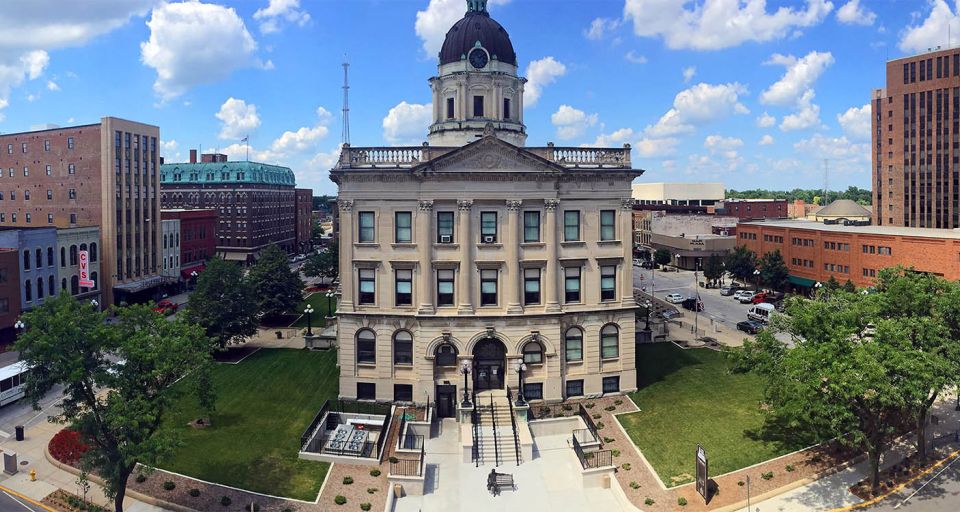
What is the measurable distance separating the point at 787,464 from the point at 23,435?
133 ft

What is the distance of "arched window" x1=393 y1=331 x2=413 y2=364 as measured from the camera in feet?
133

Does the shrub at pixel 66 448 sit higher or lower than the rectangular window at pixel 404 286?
lower

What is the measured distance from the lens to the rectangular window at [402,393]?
133 feet

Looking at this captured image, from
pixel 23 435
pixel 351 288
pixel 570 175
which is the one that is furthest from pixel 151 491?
pixel 570 175

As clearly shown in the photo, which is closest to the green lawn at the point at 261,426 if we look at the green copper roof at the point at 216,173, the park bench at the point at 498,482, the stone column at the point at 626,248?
the park bench at the point at 498,482

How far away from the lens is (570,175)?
40500 millimetres

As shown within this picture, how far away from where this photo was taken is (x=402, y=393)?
40750mm

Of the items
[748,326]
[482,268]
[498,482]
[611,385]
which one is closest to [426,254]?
[482,268]

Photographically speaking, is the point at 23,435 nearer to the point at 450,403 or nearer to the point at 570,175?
the point at 450,403

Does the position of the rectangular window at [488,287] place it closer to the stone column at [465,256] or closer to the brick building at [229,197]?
the stone column at [465,256]

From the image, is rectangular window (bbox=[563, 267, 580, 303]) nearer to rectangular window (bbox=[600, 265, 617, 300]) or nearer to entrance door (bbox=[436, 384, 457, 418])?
rectangular window (bbox=[600, 265, 617, 300])

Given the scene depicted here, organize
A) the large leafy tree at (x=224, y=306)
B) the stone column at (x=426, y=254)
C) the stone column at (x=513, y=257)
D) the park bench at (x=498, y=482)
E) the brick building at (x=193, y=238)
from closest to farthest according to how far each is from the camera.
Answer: the park bench at (x=498, y=482) < the stone column at (x=426, y=254) < the stone column at (x=513, y=257) < the large leafy tree at (x=224, y=306) < the brick building at (x=193, y=238)

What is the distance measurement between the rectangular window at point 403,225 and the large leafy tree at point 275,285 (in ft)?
94.4

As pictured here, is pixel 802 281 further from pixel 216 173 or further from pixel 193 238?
pixel 216 173
